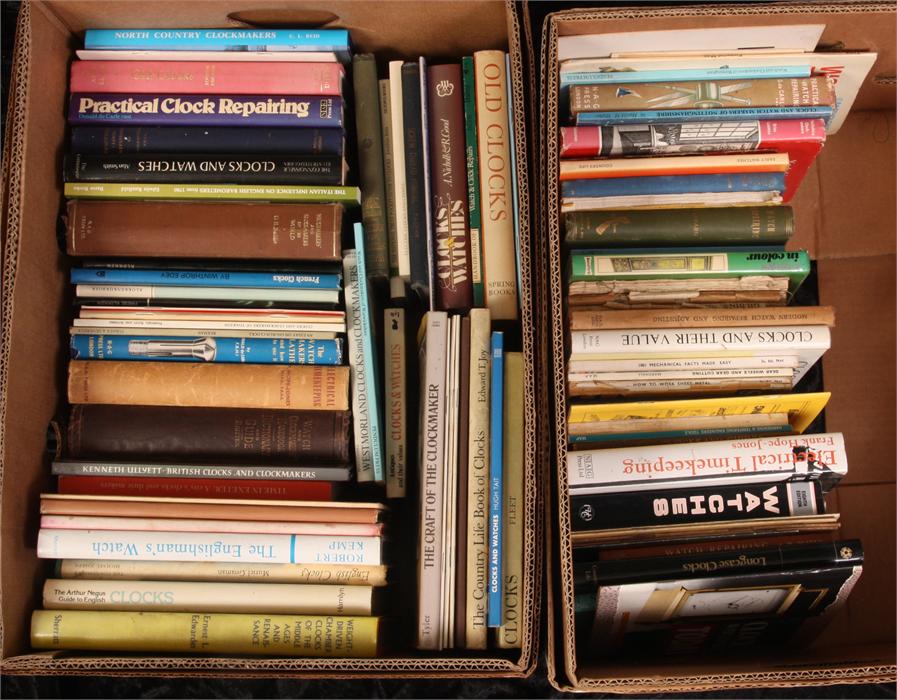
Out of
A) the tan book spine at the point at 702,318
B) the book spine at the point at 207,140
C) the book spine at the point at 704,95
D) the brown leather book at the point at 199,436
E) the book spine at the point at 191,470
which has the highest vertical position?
the book spine at the point at 704,95

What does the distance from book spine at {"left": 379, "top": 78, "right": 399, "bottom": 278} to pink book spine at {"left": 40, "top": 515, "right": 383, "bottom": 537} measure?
0.36 metres

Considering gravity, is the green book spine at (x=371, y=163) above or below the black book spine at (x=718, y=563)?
above

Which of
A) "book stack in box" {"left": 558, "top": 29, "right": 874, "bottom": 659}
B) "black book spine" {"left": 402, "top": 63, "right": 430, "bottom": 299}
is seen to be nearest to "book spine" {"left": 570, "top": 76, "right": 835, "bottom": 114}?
"book stack in box" {"left": 558, "top": 29, "right": 874, "bottom": 659}

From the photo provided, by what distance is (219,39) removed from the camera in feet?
3.54

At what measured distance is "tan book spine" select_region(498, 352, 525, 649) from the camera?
100cm

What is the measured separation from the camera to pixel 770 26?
1002 millimetres

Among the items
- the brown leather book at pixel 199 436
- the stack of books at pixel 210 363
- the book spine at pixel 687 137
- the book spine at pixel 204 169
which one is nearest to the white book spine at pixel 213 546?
the stack of books at pixel 210 363

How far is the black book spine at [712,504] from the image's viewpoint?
103 centimetres

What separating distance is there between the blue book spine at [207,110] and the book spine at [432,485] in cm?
34

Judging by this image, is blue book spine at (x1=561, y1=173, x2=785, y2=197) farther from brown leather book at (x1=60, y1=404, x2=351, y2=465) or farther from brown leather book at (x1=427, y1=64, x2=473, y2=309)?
brown leather book at (x1=60, y1=404, x2=351, y2=465)

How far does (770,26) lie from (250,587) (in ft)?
3.28

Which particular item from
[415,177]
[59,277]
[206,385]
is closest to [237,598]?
[206,385]

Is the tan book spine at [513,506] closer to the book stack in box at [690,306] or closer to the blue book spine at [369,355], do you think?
the book stack in box at [690,306]

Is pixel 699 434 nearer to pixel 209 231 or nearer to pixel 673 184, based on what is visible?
pixel 673 184
